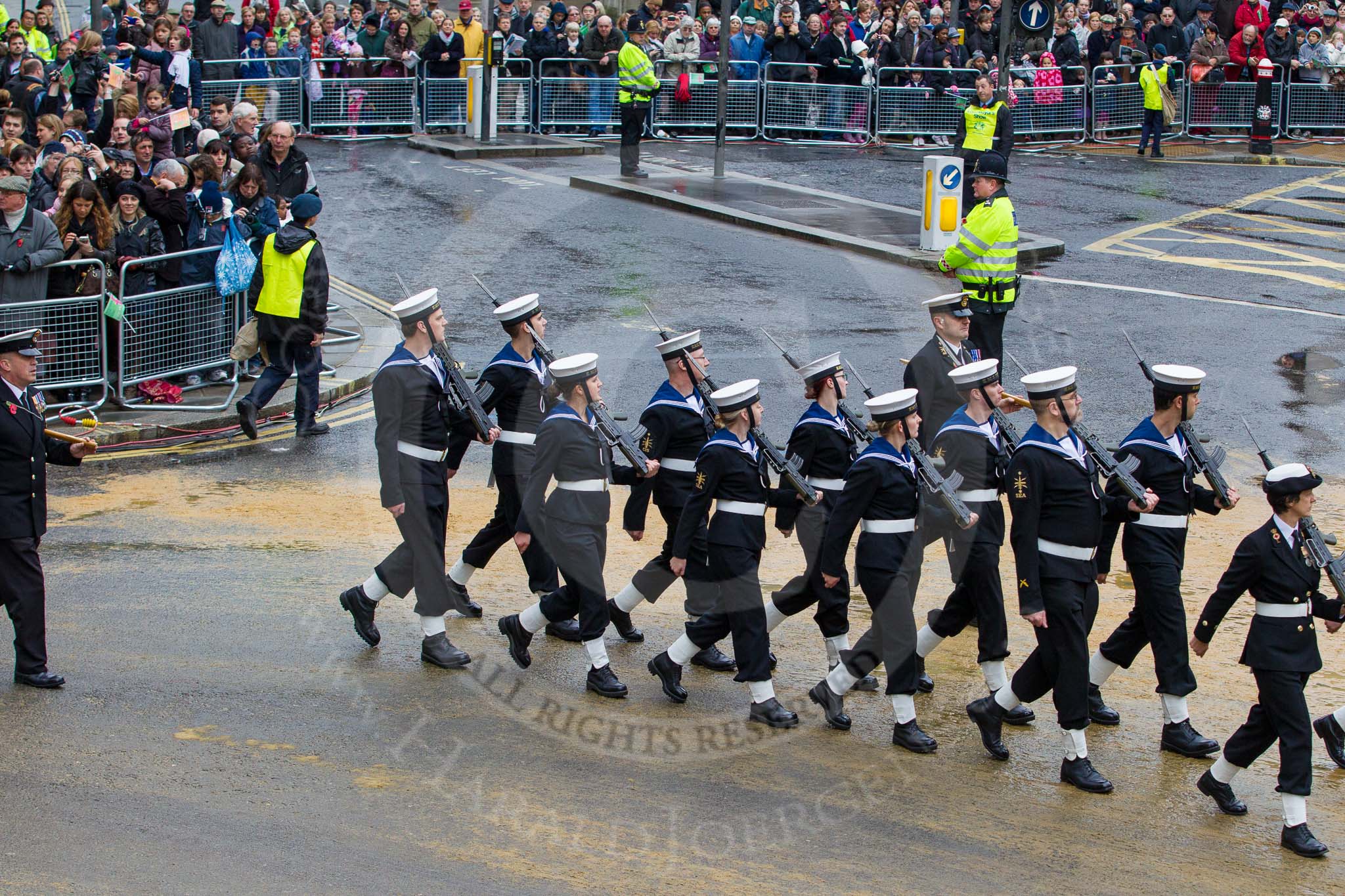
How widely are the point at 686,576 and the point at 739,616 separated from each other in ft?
2.07

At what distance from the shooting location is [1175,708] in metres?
7.95

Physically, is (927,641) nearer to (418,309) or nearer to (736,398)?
(736,398)

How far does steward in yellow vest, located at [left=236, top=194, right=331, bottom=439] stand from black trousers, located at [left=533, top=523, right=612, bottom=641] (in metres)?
4.86

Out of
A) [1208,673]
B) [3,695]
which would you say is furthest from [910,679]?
[3,695]

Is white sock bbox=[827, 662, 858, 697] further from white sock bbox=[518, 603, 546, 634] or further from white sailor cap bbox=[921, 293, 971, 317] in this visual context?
white sailor cap bbox=[921, 293, 971, 317]

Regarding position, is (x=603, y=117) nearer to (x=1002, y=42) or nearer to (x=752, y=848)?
(x=1002, y=42)

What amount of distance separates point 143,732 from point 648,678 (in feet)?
8.44

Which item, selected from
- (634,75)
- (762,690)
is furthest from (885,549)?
(634,75)

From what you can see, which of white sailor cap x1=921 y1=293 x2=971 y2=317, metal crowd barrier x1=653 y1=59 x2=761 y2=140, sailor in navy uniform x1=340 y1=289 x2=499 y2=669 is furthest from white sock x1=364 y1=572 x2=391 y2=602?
metal crowd barrier x1=653 y1=59 x2=761 y2=140

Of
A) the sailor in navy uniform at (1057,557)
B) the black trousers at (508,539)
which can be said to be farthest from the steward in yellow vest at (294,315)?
the sailor in navy uniform at (1057,557)

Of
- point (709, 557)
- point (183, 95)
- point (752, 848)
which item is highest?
point (183, 95)

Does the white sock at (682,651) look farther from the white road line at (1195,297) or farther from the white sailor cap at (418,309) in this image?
the white road line at (1195,297)

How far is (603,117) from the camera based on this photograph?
27500 mm

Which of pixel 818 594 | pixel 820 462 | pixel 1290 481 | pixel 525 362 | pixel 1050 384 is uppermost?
pixel 1050 384
